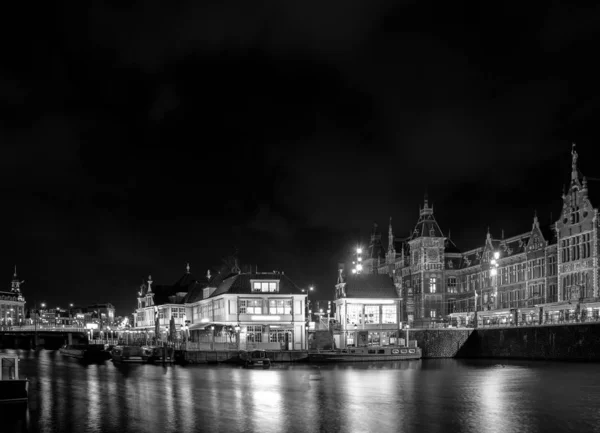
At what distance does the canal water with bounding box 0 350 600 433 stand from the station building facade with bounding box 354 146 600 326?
2554 cm

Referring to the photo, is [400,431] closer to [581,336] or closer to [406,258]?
[581,336]

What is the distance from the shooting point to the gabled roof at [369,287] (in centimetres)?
10288

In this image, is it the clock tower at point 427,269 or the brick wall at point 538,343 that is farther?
the clock tower at point 427,269

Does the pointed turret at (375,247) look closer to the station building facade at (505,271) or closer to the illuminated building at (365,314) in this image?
the station building facade at (505,271)

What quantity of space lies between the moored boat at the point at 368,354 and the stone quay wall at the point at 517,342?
304 inches

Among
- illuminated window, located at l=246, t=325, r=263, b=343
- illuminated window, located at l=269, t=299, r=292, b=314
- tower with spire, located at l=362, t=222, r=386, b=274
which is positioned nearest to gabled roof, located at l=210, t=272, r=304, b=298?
illuminated window, located at l=269, t=299, r=292, b=314

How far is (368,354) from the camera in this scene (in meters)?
90.8

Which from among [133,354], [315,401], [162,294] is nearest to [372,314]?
[133,354]

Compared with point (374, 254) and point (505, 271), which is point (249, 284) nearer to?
point (505, 271)

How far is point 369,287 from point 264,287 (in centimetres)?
1563

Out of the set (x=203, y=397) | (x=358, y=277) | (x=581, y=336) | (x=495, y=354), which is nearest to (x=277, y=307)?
(x=358, y=277)

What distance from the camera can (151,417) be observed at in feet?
140

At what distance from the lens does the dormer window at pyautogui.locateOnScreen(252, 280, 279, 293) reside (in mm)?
97875

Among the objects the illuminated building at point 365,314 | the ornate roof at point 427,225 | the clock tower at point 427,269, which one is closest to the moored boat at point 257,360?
the illuminated building at point 365,314
